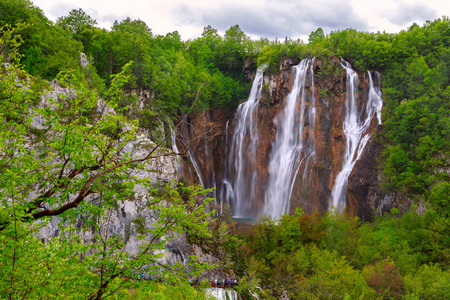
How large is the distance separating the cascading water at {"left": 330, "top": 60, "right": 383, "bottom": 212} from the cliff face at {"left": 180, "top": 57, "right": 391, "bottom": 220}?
0.50 metres

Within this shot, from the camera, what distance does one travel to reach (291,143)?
148 ft

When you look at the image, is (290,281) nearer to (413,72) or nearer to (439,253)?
(439,253)

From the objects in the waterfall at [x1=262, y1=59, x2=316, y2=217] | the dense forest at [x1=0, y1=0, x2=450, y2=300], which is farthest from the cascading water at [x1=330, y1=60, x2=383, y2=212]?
the waterfall at [x1=262, y1=59, x2=316, y2=217]

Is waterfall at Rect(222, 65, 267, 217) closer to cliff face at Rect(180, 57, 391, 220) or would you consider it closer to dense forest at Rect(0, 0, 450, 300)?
cliff face at Rect(180, 57, 391, 220)

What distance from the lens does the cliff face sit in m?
39.1

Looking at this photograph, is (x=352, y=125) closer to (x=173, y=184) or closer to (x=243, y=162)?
(x=243, y=162)

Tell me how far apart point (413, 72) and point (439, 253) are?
24216 mm

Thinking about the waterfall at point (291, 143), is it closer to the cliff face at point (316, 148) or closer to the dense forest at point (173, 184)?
the cliff face at point (316, 148)

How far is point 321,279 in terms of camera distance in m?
23.6

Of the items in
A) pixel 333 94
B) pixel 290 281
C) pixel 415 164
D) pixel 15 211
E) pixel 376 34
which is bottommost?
pixel 290 281

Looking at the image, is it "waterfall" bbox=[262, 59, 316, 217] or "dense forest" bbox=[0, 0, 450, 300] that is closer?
"dense forest" bbox=[0, 0, 450, 300]

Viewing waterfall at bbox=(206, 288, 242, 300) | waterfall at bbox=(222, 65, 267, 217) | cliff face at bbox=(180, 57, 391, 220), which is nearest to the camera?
waterfall at bbox=(206, 288, 242, 300)

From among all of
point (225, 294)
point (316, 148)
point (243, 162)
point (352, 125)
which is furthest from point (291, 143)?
point (225, 294)

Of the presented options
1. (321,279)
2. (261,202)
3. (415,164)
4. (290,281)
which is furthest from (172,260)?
(415,164)
